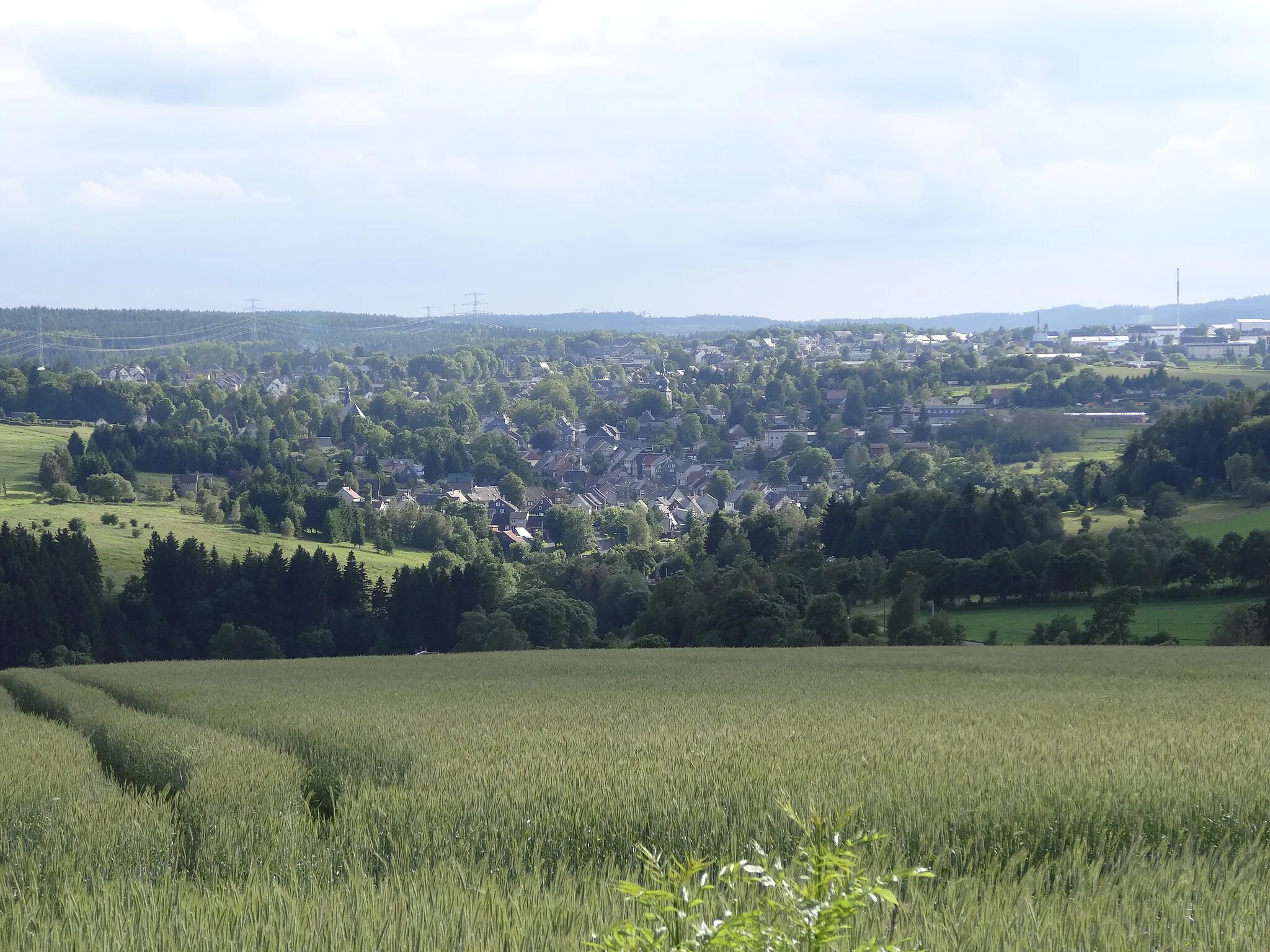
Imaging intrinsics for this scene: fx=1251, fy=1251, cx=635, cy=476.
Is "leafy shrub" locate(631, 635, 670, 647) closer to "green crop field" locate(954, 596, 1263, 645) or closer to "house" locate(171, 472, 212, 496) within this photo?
"green crop field" locate(954, 596, 1263, 645)

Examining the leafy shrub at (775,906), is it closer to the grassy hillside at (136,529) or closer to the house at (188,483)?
the grassy hillside at (136,529)

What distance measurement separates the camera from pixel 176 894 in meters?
8.27

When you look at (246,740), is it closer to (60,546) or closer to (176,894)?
(176,894)

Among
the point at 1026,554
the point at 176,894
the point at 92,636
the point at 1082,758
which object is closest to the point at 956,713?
the point at 1082,758

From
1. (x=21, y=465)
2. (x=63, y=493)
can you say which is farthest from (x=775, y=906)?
(x=21, y=465)

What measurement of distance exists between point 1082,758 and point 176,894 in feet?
28.9

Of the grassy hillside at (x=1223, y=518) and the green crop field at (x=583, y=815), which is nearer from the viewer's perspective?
the green crop field at (x=583, y=815)

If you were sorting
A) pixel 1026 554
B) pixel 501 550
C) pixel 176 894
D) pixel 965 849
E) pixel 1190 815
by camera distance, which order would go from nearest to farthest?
A: pixel 176 894 → pixel 965 849 → pixel 1190 815 → pixel 1026 554 → pixel 501 550

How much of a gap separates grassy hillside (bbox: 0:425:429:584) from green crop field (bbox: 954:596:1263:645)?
6738 centimetres

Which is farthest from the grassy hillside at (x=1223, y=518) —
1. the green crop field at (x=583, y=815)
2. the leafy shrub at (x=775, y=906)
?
the leafy shrub at (x=775, y=906)

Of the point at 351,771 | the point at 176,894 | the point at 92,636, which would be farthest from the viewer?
the point at 92,636


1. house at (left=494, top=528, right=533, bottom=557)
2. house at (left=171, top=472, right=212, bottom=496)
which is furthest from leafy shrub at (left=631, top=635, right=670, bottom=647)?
house at (left=171, top=472, right=212, bottom=496)

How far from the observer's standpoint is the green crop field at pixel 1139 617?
222 feet

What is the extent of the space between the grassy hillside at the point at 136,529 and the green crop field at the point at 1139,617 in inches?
2653
